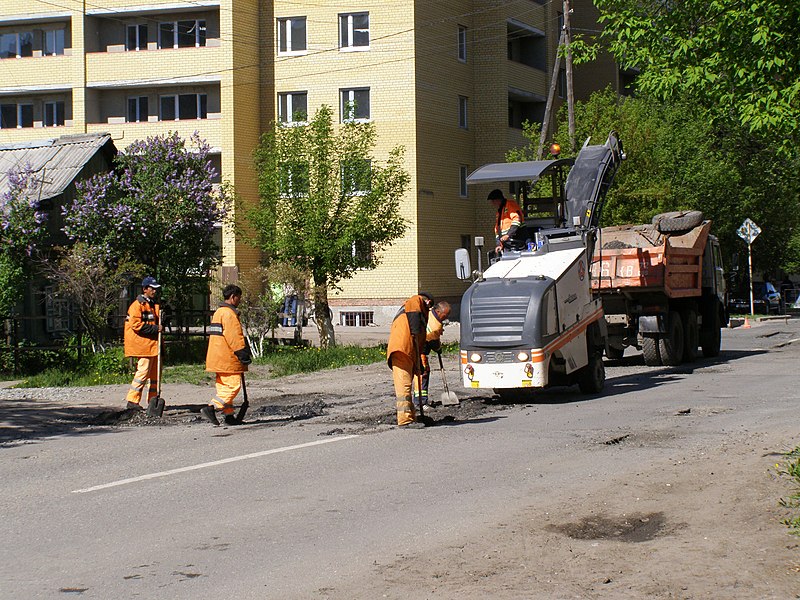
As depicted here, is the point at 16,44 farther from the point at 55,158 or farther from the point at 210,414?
the point at 210,414

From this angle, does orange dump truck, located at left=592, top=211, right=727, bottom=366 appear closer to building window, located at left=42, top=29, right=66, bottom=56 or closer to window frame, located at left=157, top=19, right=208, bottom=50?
window frame, located at left=157, top=19, right=208, bottom=50

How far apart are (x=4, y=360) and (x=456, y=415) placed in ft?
35.0

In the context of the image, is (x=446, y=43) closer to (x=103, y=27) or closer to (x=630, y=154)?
(x=630, y=154)

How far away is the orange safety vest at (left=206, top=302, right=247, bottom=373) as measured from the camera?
A: 45.4ft

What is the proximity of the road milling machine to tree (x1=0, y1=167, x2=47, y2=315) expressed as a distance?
379 inches

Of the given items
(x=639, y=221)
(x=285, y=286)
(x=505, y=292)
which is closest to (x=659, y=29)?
(x=505, y=292)

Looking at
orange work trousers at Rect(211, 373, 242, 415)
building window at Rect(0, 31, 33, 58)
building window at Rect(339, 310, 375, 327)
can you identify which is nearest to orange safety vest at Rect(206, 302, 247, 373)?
orange work trousers at Rect(211, 373, 242, 415)

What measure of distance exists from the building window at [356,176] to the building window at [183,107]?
19.2 m

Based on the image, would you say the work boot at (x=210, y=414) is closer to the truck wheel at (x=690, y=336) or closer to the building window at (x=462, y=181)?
the truck wheel at (x=690, y=336)

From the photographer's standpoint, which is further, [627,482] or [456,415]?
[456,415]

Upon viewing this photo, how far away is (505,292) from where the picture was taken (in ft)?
52.2

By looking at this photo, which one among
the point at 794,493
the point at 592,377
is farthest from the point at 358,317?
the point at 794,493

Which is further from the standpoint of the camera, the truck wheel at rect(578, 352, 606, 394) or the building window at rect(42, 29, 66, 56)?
the building window at rect(42, 29, 66, 56)

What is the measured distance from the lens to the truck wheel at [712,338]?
2444 centimetres
